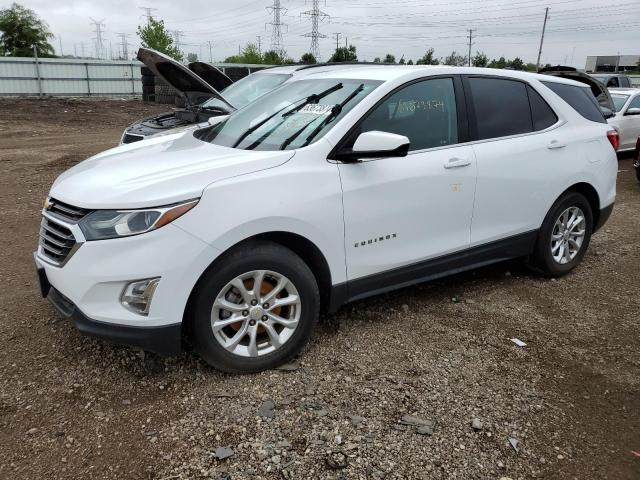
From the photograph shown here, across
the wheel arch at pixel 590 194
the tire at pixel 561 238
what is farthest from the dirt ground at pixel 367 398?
the wheel arch at pixel 590 194

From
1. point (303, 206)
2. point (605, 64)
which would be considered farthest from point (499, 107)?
point (605, 64)

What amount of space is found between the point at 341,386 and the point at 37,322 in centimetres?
223

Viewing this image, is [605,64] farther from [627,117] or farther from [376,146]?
[376,146]

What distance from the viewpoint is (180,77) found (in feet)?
23.1

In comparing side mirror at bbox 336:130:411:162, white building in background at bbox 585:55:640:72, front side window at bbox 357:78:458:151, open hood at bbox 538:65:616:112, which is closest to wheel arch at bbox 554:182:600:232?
front side window at bbox 357:78:458:151

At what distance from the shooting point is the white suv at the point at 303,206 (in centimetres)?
286

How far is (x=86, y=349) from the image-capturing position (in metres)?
3.52

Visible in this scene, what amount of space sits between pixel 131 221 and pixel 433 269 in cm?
212

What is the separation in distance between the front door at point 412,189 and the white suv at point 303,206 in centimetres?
1

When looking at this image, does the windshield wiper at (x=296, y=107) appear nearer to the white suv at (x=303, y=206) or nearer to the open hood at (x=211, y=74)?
the white suv at (x=303, y=206)

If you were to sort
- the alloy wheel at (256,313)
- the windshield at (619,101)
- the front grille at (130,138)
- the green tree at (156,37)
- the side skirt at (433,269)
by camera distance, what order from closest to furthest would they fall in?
the alloy wheel at (256,313)
the side skirt at (433,269)
the front grille at (130,138)
the windshield at (619,101)
the green tree at (156,37)

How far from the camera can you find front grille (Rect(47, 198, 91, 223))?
117 inches

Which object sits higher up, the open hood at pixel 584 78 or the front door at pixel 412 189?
the open hood at pixel 584 78

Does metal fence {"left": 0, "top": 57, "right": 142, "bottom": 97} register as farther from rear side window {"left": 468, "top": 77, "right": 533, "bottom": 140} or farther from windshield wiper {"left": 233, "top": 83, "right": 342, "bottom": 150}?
rear side window {"left": 468, "top": 77, "right": 533, "bottom": 140}
